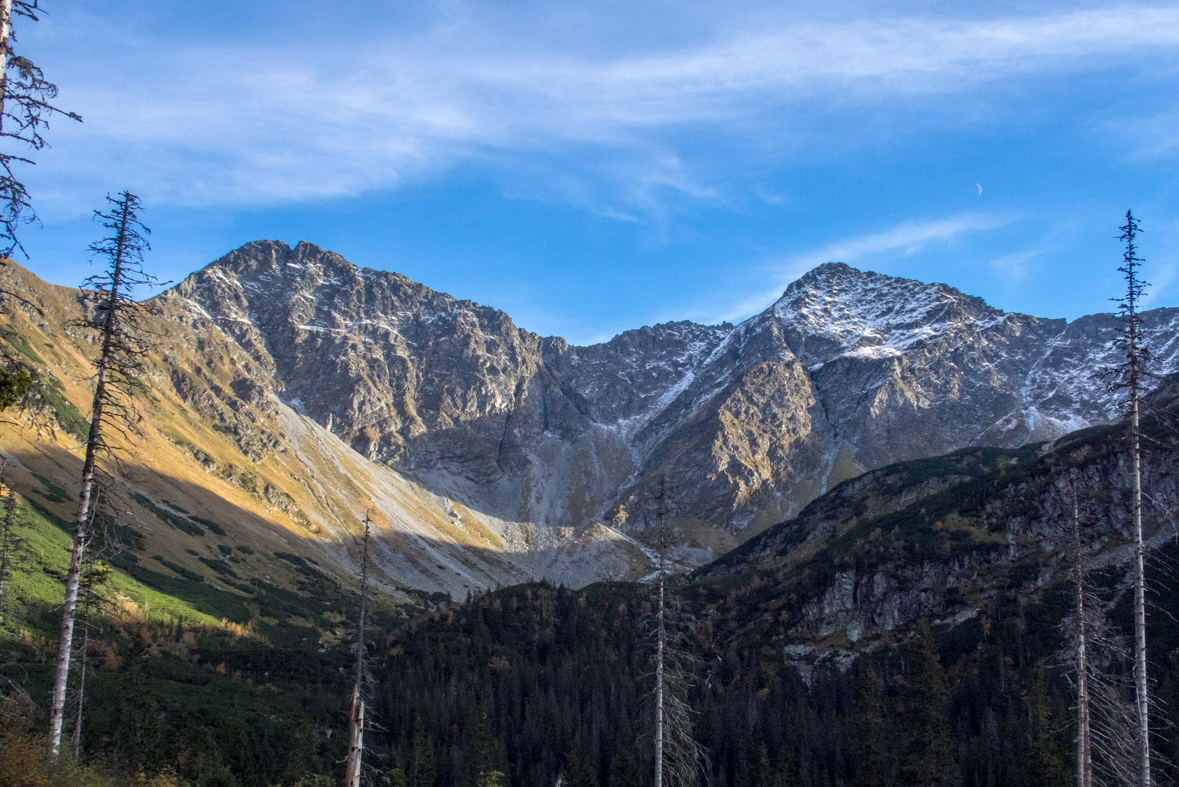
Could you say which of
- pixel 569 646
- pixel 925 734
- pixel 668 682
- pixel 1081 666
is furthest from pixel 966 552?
pixel 668 682

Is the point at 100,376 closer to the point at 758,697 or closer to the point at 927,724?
the point at 927,724

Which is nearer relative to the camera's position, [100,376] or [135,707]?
[100,376]

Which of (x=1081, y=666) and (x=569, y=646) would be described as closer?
(x=1081, y=666)

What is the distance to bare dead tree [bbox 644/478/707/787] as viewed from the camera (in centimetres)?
3056

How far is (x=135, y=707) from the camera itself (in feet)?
183

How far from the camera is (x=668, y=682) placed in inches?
1244

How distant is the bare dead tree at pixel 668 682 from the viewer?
100ft

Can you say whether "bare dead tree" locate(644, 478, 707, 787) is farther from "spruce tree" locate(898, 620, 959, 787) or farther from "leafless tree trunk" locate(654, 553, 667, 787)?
"spruce tree" locate(898, 620, 959, 787)

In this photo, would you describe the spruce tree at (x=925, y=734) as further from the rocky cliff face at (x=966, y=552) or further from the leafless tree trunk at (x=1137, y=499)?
the rocky cliff face at (x=966, y=552)

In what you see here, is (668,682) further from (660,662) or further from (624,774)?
(624,774)

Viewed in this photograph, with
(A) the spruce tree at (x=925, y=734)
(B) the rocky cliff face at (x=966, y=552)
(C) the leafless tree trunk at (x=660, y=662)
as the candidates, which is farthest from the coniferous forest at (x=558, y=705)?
(B) the rocky cliff face at (x=966, y=552)

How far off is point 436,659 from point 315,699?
3771 cm

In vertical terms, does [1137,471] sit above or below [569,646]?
above

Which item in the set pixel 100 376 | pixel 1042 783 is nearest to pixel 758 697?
pixel 1042 783
